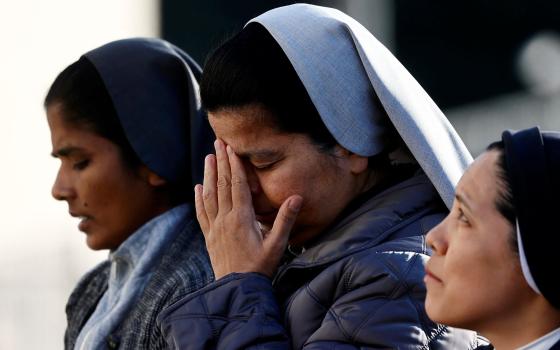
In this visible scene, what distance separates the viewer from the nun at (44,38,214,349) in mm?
4480

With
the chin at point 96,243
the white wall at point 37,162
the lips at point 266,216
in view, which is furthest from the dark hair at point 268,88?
the white wall at point 37,162

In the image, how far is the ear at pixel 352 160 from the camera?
359cm

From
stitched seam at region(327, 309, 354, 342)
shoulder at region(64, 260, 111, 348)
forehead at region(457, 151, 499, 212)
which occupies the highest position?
forehead at region(457, 151, 499, 212)

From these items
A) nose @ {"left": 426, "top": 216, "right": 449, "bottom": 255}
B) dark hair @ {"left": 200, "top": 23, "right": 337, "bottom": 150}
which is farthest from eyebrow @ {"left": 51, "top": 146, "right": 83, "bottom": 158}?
nose @ {"left": 426, "top": 216, "right": 449, "bottom": 255}

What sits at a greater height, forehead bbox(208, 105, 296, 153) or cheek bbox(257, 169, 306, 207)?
forehead bbox(208, 105, 296, 153)

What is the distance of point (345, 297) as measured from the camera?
329cm

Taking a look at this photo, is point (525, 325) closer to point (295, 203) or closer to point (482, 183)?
point (482, 183)

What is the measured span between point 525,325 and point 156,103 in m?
1.92

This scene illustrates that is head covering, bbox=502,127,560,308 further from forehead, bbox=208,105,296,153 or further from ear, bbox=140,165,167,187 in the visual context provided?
ear, bbox=140,165,167,187

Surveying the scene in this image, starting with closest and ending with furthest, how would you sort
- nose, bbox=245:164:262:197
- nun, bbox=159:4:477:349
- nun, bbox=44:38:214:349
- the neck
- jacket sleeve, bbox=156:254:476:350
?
the neck
jacket sleeve, bbox=156:254:476:350
nun, bbox=159:4:477:349
nose, bbox=245:164:262:197
nun, bbox=44:38:214:349

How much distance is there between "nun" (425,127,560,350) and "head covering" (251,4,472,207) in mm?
510

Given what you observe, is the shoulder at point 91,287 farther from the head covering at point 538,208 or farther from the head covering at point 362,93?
the head covering at point 538,208

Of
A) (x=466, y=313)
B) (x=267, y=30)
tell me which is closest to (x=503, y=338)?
(x=466, y=313)

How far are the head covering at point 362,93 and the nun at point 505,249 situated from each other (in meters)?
0.51
